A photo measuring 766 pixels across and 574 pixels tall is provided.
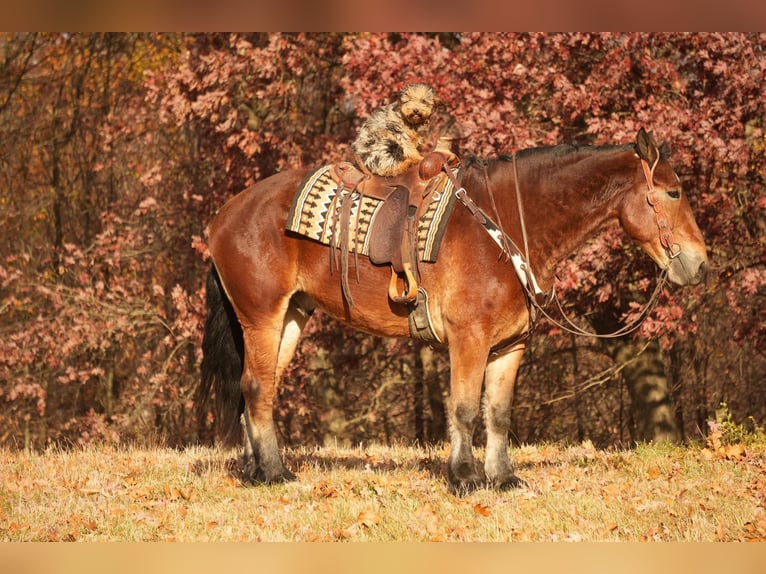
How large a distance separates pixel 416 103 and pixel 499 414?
232cm

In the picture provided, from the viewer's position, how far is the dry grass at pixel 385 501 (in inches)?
212

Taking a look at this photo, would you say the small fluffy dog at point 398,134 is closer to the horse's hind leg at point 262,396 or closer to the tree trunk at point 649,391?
the horse's hind leg at point 262,396

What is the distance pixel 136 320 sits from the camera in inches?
537

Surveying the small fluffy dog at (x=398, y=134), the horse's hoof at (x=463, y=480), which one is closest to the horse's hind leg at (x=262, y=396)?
the horse's hoof at (x=463, y=480)

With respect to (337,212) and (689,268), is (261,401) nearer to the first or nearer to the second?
(337,212)

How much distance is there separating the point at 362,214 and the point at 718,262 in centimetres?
578

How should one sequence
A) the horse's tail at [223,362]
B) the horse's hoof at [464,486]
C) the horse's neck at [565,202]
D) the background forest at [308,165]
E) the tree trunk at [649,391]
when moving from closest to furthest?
the horse's hoof at [464,486] < the horse's neck at [565,202] < the horse's tail at [223,362] < the background forest at [308,165] < the tree trunk at [649,391]

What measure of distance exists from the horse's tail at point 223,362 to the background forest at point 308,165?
3.55m

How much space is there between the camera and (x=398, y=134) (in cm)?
679

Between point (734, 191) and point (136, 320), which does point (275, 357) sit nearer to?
point (734, 191)

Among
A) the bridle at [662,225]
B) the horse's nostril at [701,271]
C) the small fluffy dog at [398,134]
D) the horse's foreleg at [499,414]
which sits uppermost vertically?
the small fluffy dog at [398,134]

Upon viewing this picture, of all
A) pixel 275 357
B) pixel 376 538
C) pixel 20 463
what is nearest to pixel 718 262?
pixel 275 357

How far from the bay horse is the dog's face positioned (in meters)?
0.51

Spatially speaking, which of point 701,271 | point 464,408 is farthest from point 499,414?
point 701,271
